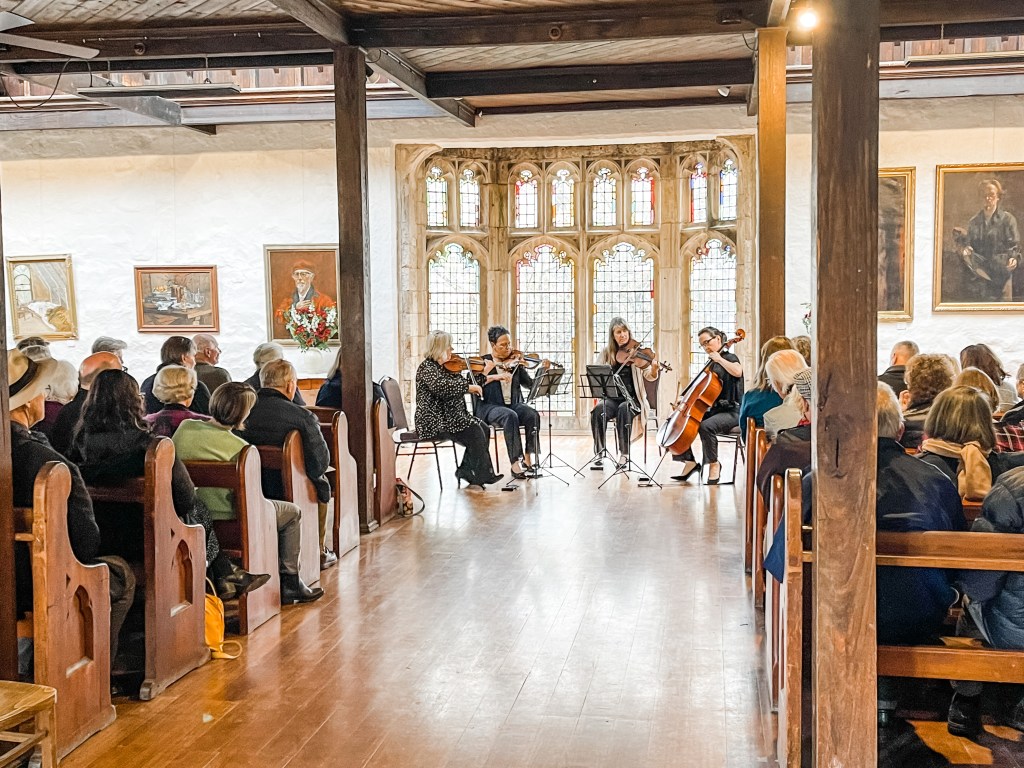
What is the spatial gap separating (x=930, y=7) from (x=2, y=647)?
22.2ft

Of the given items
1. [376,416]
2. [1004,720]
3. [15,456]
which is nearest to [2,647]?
[15,456]

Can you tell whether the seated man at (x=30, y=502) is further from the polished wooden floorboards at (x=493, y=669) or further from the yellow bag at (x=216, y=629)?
the yellow bag at (x=216, y=629)

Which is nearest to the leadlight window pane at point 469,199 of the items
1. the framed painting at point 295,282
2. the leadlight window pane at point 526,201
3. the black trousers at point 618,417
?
the leadlight window pane at point 526,201

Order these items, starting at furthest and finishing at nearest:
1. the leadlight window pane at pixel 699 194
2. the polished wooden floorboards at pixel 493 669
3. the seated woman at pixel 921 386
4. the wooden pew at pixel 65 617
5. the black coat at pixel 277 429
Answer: the leadlight window pane at pixel 699 194
the black coat at pixel 277 429
the seated woman at pixel 921 386
the polished wooden floorboards at pixel 493 669
the wooden pew at pixel 65 617

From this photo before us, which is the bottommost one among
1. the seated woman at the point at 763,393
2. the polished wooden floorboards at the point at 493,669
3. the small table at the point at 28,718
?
the polished wooden floorboards at the point at 493,669

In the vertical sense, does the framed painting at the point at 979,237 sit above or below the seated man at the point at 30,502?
above

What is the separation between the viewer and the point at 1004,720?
4.05 meters

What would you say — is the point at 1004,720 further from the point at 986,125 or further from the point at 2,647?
the point at 986,125

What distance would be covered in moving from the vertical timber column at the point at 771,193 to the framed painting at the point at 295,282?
5.87 m

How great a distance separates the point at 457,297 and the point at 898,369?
7398 millimetres

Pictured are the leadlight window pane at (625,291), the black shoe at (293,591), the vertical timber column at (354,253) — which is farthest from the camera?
the leadlight window pane at (625,291)

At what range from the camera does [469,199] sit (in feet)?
46.2

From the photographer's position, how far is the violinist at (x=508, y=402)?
9805mm

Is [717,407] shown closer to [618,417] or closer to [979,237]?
[618,417]
